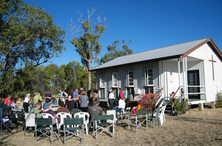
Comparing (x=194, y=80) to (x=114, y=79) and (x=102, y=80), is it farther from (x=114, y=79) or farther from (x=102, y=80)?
(x=102, y=80)

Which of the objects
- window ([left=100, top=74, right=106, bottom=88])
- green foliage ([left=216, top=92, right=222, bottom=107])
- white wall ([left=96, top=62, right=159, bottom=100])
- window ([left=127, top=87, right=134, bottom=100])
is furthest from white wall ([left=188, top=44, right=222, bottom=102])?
window ([left=100, top=74, right=106, bottom=88])

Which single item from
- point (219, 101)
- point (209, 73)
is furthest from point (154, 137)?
point (219, 101)

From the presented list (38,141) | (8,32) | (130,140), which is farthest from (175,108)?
(8,32)

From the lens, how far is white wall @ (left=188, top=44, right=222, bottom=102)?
1236 centimetres

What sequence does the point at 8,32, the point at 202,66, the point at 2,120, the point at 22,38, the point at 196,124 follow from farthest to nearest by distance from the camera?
the point at 22,38 < the point at 8,32 < the point at 202,66 < the point at 196,124 < the point at 2,120

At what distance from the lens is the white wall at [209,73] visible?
487 inches

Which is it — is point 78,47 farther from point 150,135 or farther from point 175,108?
point 150,135

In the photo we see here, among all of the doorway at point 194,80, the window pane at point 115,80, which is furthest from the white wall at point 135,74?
the doorway at point 194,80

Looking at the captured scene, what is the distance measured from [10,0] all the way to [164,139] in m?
16.0

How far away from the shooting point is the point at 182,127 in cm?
736

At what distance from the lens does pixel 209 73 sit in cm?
1298

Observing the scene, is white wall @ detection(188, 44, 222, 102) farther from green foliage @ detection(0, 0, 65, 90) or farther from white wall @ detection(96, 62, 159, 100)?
green foliage @ detection(0, 0, 65, 90)

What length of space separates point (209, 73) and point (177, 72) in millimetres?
2388

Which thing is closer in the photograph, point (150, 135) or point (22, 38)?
point (150, 135)
